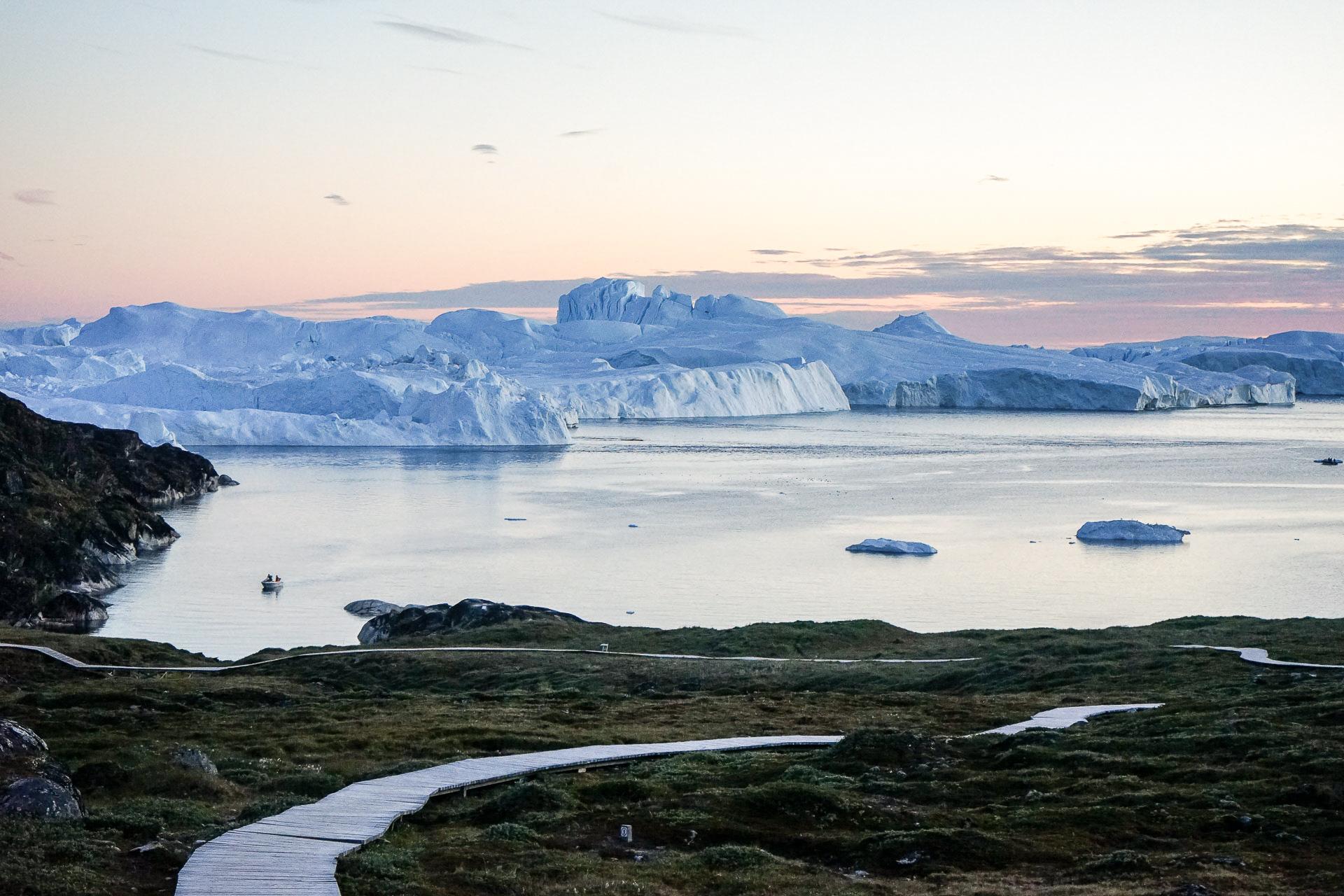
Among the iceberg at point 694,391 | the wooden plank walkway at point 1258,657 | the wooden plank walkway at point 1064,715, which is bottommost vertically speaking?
the wooden plank walkway at point 1258,657

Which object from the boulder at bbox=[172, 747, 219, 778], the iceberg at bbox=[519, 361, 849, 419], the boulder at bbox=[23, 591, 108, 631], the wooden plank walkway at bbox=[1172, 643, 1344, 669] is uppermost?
the iceberg at bbox=[519, 361, 849, 419]

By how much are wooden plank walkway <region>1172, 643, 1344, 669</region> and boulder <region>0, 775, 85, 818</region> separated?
2101cm

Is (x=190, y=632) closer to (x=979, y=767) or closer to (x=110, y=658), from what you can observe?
(x=110, y=658)

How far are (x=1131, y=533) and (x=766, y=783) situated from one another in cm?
5135

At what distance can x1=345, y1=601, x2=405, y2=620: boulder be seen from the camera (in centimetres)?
4588

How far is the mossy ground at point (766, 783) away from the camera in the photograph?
11.2 m

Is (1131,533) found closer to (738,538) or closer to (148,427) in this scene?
(738,538)

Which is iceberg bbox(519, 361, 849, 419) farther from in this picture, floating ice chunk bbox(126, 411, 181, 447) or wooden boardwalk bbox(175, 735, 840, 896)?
wooden boardwalk bbox(175, 735, 840, 896)

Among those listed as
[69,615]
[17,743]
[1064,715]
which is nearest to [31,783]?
[17,743]

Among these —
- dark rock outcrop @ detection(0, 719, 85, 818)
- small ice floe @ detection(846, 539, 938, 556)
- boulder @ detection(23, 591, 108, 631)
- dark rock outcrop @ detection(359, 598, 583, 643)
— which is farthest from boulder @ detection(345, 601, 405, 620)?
dark rock outcrop @ detection(0, 719, 85, 818)

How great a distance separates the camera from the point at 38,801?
12.0 m

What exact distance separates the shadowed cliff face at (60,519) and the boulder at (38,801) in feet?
117

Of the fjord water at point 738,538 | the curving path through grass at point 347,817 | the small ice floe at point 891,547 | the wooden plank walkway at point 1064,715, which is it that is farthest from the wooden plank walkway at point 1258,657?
the small ice floe at point 891,547

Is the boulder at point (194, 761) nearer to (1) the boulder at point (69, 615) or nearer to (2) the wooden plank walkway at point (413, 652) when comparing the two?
(2) the wooden plank walkway at point (413, 652)
